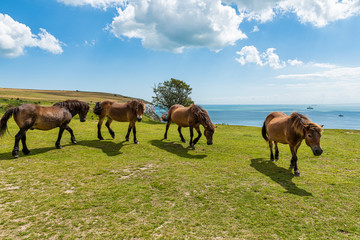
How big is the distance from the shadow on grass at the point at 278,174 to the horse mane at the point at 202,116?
2.60 m

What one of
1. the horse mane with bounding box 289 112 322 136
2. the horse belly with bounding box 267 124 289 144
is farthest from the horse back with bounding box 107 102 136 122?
the horse mane with bounding box 289 112 322 136

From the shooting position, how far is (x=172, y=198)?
166 inches

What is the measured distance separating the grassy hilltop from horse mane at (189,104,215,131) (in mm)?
2057

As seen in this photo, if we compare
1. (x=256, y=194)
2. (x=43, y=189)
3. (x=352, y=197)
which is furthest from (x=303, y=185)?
(x=43, y=189)

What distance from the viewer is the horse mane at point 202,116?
8.68 m

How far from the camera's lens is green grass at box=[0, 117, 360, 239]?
3.12 meters

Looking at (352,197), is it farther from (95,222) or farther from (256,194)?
(95,222)

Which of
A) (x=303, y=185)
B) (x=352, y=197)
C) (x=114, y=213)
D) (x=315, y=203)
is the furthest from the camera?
(x=303, y=185)

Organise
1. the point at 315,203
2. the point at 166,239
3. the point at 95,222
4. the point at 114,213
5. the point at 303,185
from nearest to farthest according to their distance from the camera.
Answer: the point at 166,239 < the point at 95,222 < the point at 114,213 < the point at 315,203 < the point at 303,185

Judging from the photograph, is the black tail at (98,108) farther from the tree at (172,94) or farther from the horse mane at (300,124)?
the tree at (172,94)

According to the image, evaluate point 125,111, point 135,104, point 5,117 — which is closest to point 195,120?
point 135,104

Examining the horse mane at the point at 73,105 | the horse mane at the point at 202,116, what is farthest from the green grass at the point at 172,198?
the horse mane at the point at 73,105

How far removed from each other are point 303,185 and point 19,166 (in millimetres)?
9260

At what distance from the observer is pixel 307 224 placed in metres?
3.36
